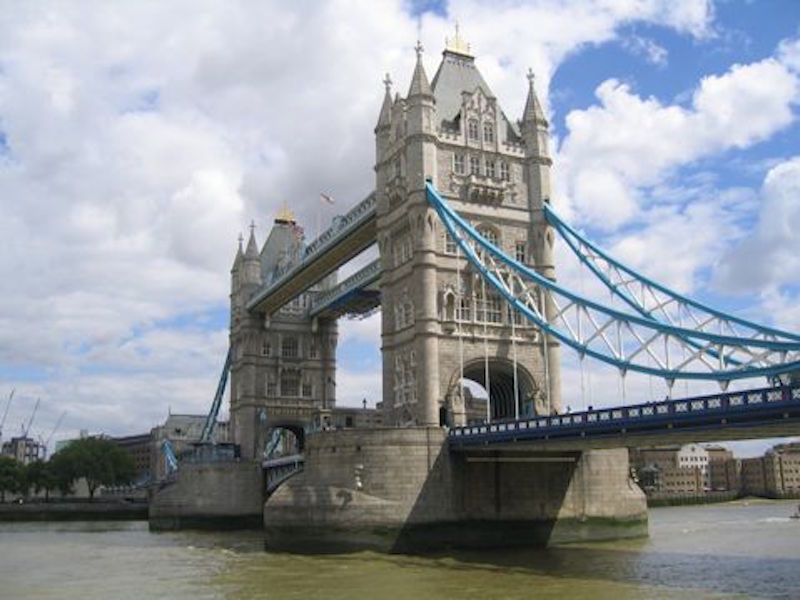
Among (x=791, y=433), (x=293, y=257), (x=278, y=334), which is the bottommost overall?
(x=791, y=433)

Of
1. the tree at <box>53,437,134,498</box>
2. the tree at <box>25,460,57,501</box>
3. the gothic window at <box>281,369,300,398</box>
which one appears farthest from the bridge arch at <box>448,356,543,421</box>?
the tree at <box>25,460,57,501</box>

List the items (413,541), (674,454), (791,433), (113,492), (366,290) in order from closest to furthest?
(791,433) → (413,541) → (366,290) → (113,492) → (674,454)

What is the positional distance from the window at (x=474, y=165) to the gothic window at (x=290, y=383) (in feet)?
110

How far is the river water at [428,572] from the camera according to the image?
89.0ft

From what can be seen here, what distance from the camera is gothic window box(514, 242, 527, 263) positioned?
47719mm

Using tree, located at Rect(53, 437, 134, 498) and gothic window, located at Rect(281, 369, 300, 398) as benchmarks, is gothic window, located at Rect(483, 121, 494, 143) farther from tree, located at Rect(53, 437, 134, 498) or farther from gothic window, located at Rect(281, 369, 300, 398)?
tree, located at Rect(53, 437, 134, 498)

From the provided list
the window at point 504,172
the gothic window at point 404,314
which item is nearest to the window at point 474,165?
the window at point 504,172

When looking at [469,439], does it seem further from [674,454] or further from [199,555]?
[674,454]

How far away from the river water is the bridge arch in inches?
322

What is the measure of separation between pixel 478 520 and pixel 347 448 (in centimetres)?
630

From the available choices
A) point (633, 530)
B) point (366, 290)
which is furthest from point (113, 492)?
point (633, 530)

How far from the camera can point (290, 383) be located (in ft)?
250

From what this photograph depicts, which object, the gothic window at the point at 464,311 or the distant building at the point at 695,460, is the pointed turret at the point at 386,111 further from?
the distant building at the point at 695,460

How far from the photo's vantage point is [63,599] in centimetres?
2769
